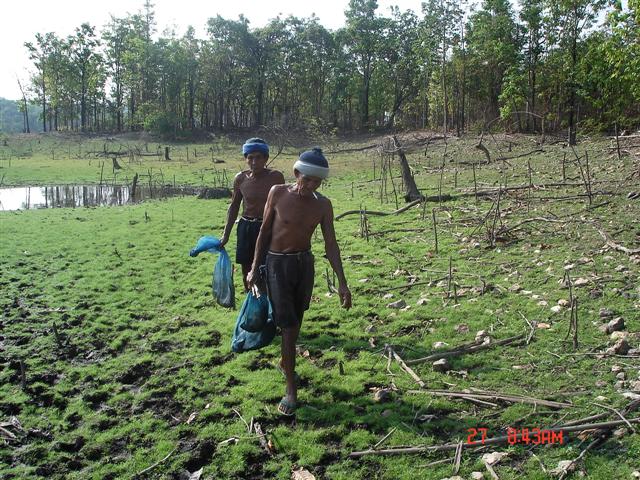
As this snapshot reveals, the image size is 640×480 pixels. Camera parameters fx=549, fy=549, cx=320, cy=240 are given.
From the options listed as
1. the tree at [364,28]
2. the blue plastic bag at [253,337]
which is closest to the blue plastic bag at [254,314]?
the blue plastic bag at [253,337]

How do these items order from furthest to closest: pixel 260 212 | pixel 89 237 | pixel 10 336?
pixel 89 237 < pixel 10 336 < pixel 260 212

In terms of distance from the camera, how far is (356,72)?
5422 cm

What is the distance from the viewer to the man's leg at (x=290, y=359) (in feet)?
15.8

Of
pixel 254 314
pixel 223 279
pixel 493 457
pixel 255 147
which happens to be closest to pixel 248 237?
pixel 223 279

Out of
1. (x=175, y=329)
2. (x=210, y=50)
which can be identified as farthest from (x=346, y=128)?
(x=175, y=329)

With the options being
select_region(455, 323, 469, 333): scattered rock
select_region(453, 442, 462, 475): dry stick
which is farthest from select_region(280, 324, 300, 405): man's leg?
select_region(455, 323, 469, 333): scattered rock

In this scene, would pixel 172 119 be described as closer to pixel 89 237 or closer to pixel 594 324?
pixel 89 237

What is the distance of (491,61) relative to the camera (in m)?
37.2

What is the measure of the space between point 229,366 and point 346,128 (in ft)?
166

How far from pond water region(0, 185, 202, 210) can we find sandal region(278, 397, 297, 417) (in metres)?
16.6

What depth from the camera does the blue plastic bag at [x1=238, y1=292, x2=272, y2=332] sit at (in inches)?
199

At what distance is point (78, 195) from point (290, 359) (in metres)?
20.9

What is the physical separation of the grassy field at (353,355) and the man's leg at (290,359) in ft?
0.54

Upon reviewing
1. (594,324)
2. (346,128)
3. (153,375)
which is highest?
(346,128)
